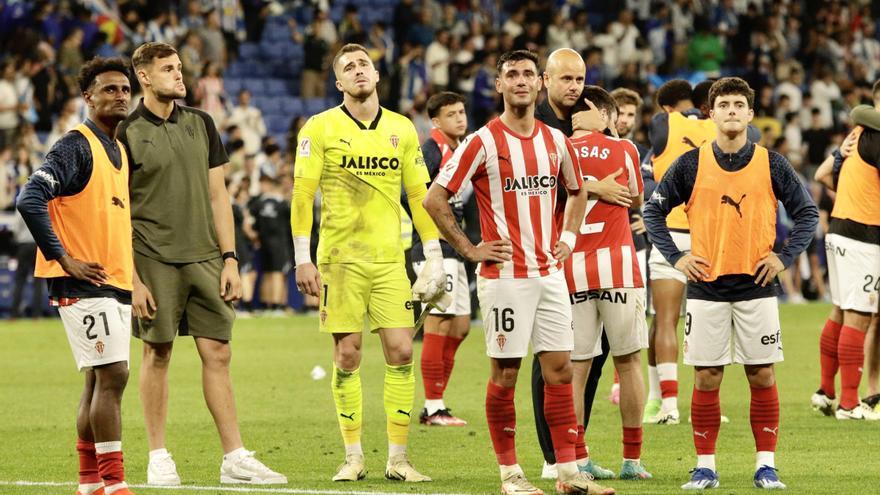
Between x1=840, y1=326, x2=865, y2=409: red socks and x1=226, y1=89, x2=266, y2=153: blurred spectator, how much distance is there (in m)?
15.7

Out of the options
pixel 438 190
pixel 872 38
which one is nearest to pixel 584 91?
pixel 438 190

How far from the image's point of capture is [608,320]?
861 cm

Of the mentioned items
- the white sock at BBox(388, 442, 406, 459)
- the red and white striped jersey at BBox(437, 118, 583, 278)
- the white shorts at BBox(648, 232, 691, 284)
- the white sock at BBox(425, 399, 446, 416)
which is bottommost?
the white sock at BBox(425, 399, 446, 416)

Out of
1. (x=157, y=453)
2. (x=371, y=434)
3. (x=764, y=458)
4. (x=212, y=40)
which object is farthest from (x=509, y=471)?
(x=212, y=40)

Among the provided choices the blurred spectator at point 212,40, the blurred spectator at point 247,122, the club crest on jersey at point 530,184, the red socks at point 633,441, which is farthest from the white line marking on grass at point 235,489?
the blurred spectator at point 212,40

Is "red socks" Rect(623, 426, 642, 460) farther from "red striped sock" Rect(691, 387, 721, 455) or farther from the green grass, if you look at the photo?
"red striped sock" Rect(691, 387, 721, 455)

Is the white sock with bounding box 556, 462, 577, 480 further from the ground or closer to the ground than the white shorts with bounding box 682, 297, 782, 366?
closer to the ground

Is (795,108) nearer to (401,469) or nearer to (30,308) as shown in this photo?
(30,308)

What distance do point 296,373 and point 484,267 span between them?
7.56 meters

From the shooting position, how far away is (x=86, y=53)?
80.9ft

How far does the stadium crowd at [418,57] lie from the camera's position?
2411cm

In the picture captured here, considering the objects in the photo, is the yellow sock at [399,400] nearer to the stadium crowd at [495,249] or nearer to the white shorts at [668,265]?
the stadium crowd at [495,249]

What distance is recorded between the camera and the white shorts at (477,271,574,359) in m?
7.75

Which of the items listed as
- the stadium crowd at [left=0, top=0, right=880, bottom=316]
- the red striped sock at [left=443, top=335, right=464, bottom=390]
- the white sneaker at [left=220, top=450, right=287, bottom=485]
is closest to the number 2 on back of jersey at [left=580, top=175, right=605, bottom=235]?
the white sneaker at [left=220, top=450, right=287, bottom=485]
